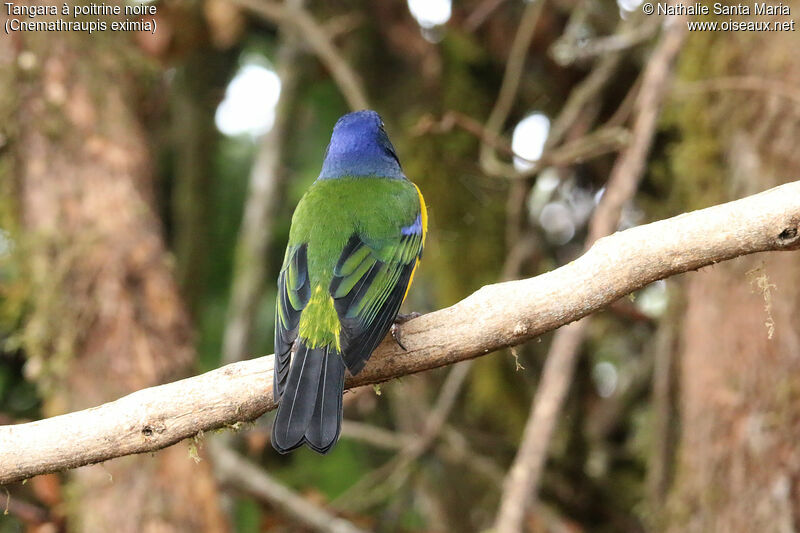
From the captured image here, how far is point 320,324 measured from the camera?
10.5ft

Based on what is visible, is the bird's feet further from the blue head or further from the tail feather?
the blue head

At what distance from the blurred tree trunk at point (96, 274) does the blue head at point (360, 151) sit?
1.04 m

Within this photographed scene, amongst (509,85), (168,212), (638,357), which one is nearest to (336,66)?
(509,85)

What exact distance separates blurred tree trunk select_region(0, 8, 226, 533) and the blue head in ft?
3.42

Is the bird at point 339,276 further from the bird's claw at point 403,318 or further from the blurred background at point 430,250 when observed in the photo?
the blurred background at point 430,250

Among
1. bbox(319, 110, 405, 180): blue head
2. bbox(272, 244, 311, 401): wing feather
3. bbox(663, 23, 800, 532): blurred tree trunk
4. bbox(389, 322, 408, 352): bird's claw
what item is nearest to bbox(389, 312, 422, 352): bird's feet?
bbox(389, 322, 408, 352): bird's claw

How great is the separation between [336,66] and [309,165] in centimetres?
162

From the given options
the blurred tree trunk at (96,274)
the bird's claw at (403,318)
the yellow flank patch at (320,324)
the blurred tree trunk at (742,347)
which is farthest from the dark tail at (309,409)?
the blurred tree trunk at (742,347)

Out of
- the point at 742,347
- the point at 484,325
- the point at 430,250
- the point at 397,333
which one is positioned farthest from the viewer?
the point at 430,250

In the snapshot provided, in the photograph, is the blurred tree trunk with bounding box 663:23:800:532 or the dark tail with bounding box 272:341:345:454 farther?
the blurred tree trunk with bounding box 663:23:800:532

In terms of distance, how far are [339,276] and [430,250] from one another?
2576mm

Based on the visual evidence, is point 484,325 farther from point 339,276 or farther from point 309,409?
point 339,276

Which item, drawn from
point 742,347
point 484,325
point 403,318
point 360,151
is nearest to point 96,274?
point 360,151

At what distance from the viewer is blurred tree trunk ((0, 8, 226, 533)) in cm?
441
